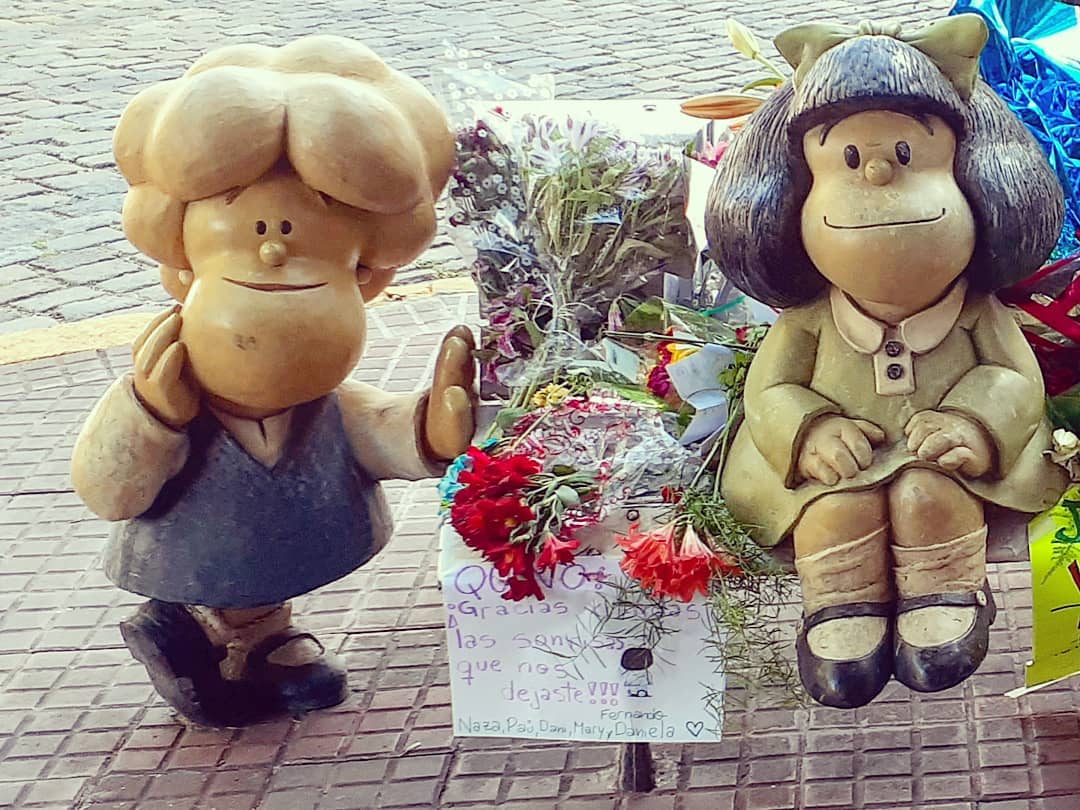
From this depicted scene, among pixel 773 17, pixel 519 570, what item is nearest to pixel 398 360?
pixel 519 570

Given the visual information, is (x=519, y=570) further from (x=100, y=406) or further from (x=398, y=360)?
(x=398, y=360)

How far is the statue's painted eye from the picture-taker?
1951 mm

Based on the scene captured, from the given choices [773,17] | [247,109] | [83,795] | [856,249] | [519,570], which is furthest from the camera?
[773,17]

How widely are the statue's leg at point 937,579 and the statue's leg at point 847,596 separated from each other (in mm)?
28

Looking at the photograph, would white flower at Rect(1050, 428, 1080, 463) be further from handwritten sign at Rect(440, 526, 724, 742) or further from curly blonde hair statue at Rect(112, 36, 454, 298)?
curly blonde hair statue at Rect(112, 36, 454, 298)

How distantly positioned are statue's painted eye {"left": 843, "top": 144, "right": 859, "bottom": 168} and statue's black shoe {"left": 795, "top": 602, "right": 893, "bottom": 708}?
2.03 feet

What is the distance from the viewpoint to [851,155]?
76.9 inches

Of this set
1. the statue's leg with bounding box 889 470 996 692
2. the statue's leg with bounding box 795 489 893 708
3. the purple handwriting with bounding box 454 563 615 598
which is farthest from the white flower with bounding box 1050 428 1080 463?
the purple handwriting with bounding box 454 563 615 598

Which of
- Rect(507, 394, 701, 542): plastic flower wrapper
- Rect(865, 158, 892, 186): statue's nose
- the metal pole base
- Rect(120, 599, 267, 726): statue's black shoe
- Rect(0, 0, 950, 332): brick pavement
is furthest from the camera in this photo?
Rect(0, 0, 950, 332): brick pavement

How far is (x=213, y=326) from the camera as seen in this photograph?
7.43 ft

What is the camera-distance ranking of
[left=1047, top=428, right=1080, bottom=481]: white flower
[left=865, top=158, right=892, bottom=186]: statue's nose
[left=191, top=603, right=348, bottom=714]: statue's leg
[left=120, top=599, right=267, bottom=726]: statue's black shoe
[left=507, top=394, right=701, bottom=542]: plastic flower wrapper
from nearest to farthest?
[left=865, top=158, right=892, bottom=186]: statue's nose
[left=1047, top=428, right=1080, bottom=481]: white flower
[left=507, top=394, right=701, bottom=542]: plastic flower wrapper
[left=120, top=599, right=267, bottom=726]: statue's black shoe
[left=191, top=603, right=348, bottom=714]: statue's leg

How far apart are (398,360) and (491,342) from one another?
68.3 inches

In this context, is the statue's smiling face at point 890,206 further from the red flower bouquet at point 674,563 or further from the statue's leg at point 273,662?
the statue's leg at point 273,662

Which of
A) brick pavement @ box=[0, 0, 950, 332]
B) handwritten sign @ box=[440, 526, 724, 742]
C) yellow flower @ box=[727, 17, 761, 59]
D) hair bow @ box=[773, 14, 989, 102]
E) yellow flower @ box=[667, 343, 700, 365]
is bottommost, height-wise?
brick pavement @ box=[0, 0, 950, 332]
